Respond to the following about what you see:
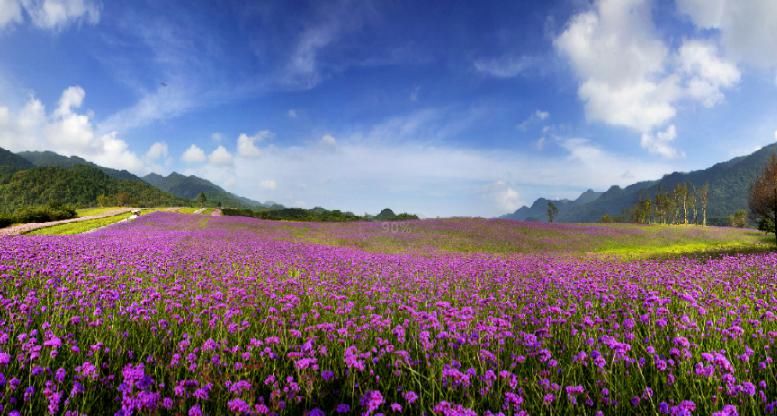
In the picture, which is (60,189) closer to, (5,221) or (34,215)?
(34,215)

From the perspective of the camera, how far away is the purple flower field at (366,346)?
8.57ft

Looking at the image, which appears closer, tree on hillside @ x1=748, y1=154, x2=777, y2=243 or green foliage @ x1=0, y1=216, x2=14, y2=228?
tree on hillside @ x1=748, y1=154, x2=777, y2=243

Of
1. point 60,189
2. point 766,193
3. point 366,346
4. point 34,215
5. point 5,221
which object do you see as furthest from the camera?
point 60,189

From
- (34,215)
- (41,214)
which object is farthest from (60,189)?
(34,215)

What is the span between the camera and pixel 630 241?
27.6 m

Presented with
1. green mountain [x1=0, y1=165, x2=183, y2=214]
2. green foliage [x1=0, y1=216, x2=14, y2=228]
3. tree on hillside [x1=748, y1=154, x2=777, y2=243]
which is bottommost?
green foliage [x1=0, y1=216, x2=14, y2=228]

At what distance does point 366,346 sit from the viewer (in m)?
3.90

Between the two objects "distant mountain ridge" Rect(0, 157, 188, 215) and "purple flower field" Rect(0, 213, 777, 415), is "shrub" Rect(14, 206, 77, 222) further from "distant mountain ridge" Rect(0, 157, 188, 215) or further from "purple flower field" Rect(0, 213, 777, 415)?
"distant mountain ridge" Rect(0, 157, 188, 215)

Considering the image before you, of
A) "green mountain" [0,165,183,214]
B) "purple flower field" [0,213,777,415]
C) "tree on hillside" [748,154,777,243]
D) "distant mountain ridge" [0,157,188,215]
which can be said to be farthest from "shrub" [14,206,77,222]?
"green mountain" [0,165,183,214]

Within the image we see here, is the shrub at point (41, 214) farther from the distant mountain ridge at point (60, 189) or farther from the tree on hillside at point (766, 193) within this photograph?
the distant mountain ridge at point (60, 189)

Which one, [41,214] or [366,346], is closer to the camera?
[366,346]

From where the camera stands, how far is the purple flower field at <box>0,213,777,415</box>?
Result: 2611 mm

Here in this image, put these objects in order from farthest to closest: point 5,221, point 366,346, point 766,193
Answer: point 5,221 → point 766,193 → point 366,346

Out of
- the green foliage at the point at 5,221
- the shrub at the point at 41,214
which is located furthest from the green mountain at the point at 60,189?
the green foliage at the point at 5,221
